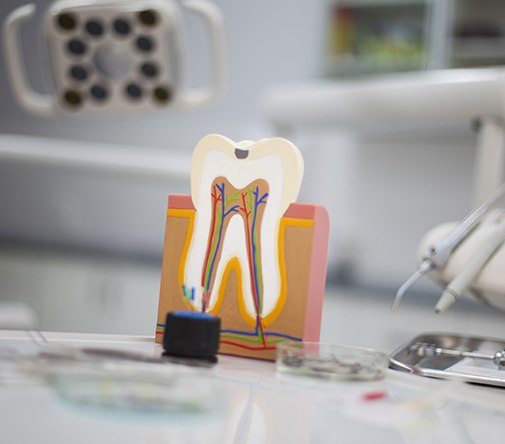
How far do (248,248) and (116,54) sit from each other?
742mm

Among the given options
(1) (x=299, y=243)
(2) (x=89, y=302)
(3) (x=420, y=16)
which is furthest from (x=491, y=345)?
(3) (x=420, y=16)

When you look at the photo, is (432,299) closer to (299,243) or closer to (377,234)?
(377,234)

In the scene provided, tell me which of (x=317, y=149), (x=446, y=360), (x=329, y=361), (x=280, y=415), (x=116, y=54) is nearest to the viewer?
(x=280, y=415)

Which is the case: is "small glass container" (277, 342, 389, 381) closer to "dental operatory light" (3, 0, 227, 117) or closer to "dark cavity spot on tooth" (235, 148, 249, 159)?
"dark cavity spot on tooth" (235, 148, 249, 159)

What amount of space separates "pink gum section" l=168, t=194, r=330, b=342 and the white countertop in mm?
55

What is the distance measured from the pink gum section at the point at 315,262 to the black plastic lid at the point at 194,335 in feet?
0.24

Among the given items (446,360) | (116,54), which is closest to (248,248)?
(446,360)

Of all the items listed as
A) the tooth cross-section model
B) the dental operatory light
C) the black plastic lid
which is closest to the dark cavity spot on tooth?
the tooth cross-section model

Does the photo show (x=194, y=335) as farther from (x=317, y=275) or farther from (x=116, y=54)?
(x=116, y=54)

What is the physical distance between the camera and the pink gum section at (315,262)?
2.14 ft

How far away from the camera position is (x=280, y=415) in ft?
1.61

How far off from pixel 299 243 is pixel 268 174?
0.07 m

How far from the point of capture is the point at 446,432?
480 millimetres

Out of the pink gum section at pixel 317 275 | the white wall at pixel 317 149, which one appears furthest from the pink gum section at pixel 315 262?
the white wall at pixel 317 149
